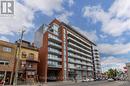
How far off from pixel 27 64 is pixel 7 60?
7883 millimetres

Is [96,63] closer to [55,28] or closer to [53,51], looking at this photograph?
[55,28]

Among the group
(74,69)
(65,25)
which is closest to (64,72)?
(74,69)

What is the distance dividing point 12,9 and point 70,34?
181ft

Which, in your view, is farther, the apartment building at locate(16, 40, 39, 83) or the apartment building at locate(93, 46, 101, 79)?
the apartment building at locate(93, 46, 101, 79)

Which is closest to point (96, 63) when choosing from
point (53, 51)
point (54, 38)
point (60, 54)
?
point (60, 54)

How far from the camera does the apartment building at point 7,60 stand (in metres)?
41.0

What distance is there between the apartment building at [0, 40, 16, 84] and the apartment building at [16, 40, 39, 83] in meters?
2.97

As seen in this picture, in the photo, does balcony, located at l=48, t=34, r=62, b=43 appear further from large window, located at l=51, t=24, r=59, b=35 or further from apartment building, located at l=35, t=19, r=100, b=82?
large window, located at l=51, t=24, r=59, b=35

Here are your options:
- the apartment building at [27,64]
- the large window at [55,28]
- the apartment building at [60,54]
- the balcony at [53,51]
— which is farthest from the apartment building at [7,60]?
the large window at [55,28]

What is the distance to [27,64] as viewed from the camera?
160 ft

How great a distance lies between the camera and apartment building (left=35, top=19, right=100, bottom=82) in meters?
61.0

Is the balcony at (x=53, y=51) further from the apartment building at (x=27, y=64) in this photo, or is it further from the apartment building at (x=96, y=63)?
the apartment building at (x=96, y=63)

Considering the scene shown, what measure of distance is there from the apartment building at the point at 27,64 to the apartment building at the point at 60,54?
8.13m

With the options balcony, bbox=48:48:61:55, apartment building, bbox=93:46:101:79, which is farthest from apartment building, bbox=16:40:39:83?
apartment building, bbox=93:46:101:79
